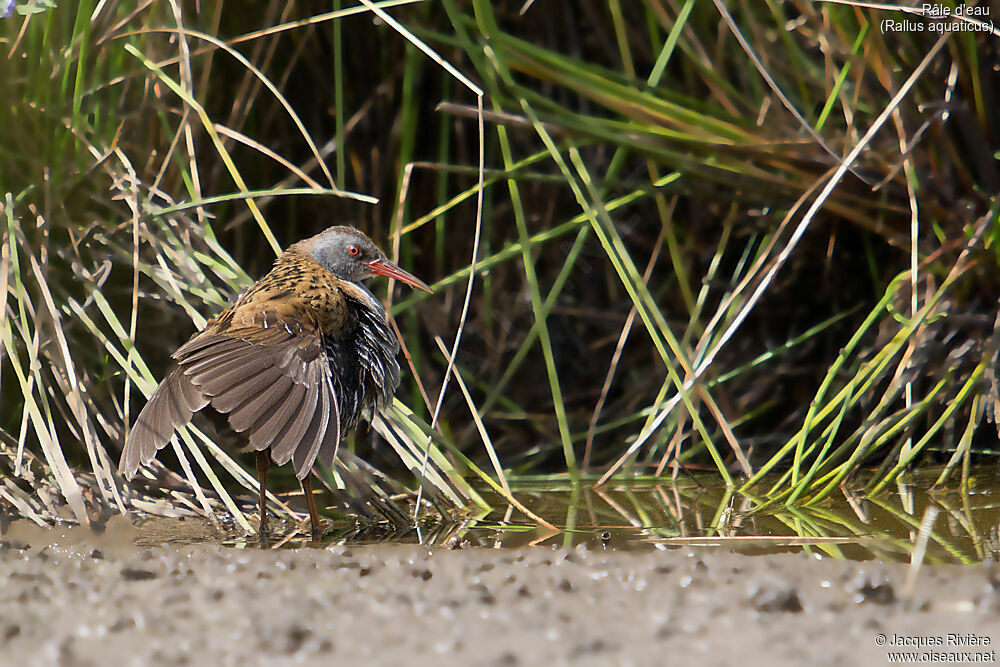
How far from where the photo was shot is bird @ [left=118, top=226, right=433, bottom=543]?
2605 mm

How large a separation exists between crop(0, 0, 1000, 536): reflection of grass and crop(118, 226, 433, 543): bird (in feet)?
0.39

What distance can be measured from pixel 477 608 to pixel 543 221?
2.41 m

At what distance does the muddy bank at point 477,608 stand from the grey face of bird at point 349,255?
126 centimetres

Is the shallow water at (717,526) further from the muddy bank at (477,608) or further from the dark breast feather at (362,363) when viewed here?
the dark breast feather at (362,363)

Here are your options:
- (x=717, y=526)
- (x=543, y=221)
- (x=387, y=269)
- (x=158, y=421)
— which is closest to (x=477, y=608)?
(x=717, y=526)

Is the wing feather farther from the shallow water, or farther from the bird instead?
the shallow water

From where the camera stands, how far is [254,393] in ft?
8.69

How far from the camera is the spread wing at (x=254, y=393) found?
2.59m

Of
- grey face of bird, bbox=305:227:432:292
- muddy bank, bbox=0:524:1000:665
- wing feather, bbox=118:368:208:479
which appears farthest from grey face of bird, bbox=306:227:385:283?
muddy bank, bbox=0:524:1000:665

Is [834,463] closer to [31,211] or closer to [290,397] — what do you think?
[290,397]

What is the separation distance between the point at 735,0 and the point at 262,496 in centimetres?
227

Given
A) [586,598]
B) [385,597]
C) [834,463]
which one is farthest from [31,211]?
[834,463]

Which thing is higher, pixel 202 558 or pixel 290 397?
pixel 290 397

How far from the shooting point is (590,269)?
4.29m
